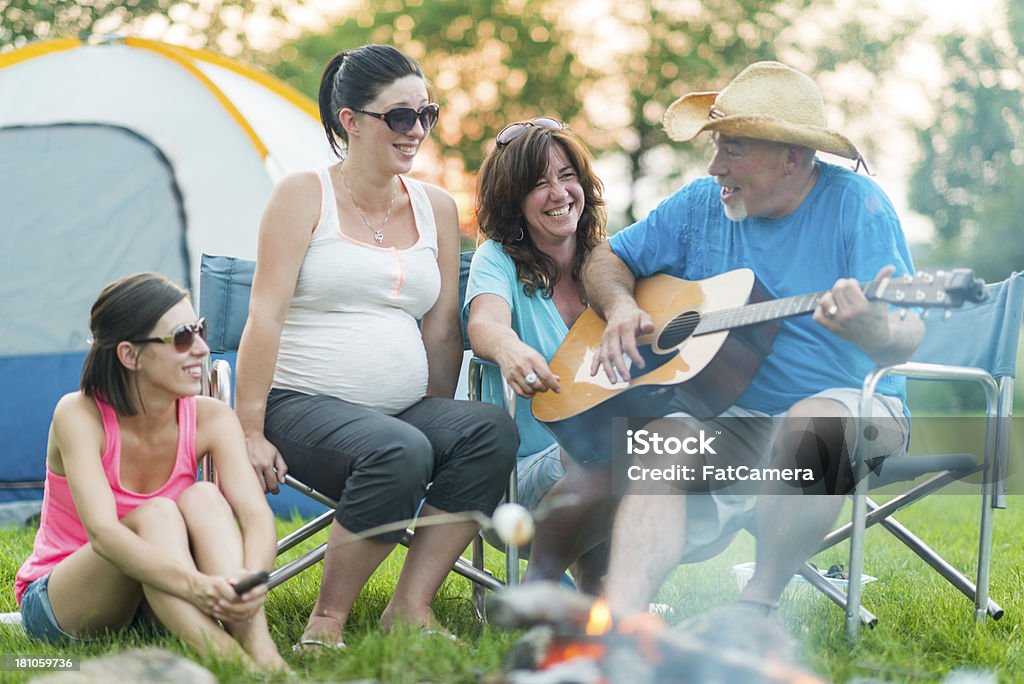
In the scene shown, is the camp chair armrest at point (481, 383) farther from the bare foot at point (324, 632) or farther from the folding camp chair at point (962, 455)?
the folding camp chair at point (962, 455)

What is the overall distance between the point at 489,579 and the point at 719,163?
1.05 m

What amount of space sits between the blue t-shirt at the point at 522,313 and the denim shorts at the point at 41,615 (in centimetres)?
105

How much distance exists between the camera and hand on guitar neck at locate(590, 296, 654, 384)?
8.34 ft

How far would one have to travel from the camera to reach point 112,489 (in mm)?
2281

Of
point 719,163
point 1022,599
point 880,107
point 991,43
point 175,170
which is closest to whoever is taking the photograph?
point 719,163

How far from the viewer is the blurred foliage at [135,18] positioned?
617 cm

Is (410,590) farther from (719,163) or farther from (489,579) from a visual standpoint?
(719,163)

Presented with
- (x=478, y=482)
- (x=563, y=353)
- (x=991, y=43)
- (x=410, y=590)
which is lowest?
(x=410, y=590)

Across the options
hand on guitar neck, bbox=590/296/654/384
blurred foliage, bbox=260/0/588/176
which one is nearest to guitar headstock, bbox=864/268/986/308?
hand on guitar neck, bbox=590/296/654/384

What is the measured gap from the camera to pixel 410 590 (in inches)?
94.0

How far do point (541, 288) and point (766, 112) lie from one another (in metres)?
0.66

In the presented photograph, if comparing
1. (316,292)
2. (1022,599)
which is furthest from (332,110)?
(1022,599)

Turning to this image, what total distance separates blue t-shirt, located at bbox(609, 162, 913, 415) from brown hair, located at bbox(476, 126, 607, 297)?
14.0 inches

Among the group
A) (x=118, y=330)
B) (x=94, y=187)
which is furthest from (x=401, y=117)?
(x=94, y=187)
